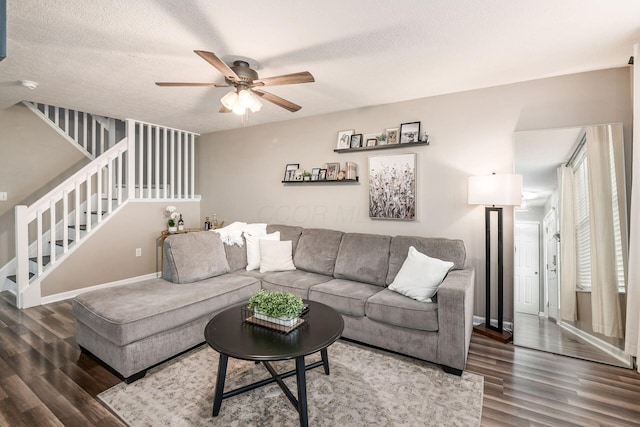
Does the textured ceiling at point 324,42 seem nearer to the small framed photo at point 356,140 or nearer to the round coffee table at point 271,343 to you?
the small framed photo at point 356,140

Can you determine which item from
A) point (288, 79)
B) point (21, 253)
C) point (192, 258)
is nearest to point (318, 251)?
point (192, 258)

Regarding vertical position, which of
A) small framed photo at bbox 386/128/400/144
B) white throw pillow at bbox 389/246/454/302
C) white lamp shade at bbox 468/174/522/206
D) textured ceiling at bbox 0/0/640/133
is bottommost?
white throw pillow at bbox 389/246/454/302

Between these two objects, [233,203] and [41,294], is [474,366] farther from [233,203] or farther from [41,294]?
[41,294]

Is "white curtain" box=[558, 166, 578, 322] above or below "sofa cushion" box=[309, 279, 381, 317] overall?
above

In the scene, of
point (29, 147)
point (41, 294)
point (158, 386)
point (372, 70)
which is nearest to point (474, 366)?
point (158, 386)

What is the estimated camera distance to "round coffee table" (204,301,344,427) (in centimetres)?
174

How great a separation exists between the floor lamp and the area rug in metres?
0.94

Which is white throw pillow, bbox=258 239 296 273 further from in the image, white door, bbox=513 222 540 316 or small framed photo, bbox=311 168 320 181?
white door, bbox=513 222 540 316

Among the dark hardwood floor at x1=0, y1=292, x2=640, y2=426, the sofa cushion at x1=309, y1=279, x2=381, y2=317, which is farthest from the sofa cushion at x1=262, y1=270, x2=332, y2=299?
the dark hardwood floor at x1=0, y1=292, x2=640, y2=426

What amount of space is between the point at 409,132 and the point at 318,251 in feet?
5.54

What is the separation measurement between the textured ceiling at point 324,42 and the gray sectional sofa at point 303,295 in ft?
5.20

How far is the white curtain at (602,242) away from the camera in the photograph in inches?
103

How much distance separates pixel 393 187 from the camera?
3.74 m

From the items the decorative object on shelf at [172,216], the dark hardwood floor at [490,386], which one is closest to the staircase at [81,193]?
the decorative object on shelf at [172,216]
